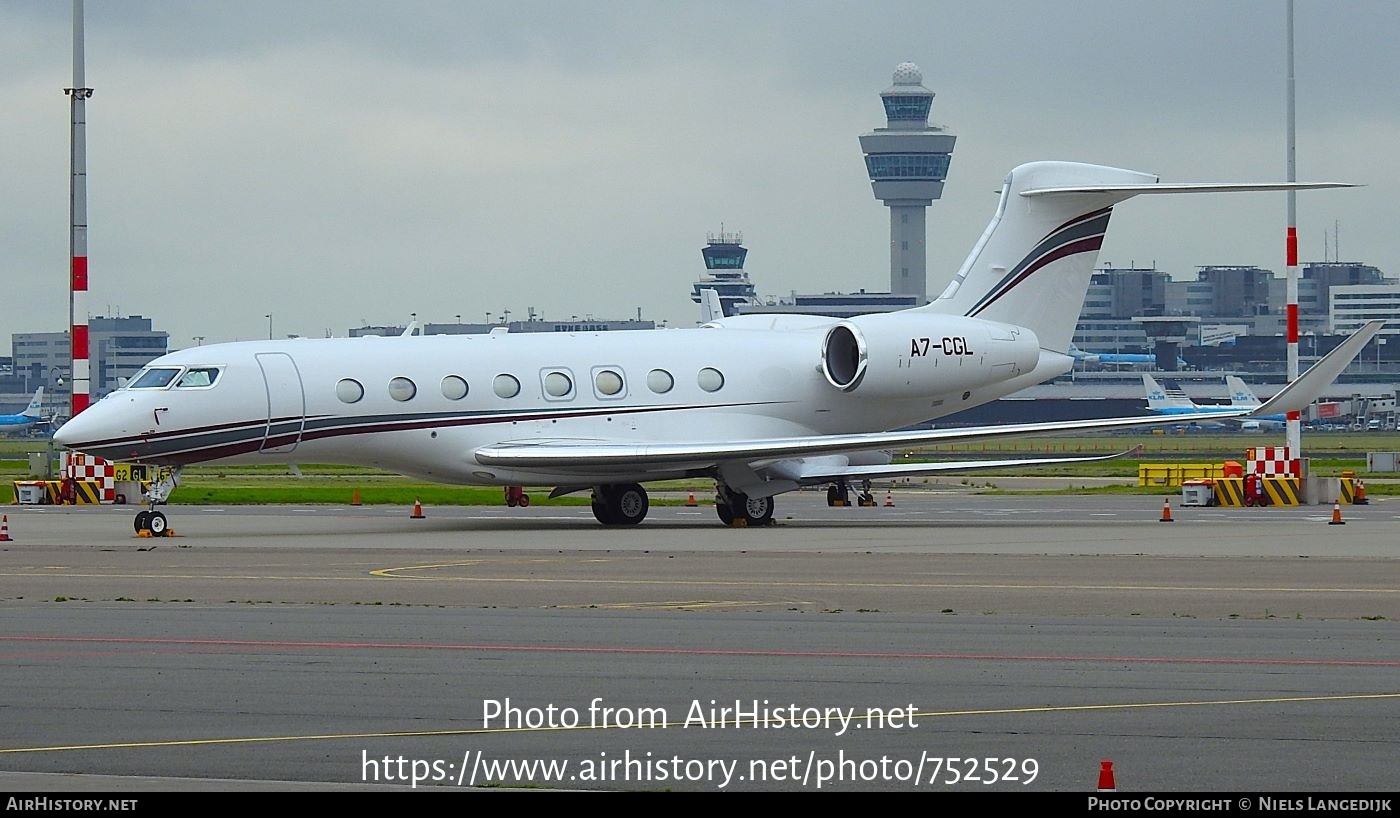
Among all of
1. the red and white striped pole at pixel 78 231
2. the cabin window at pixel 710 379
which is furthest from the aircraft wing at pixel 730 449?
the red and white striped pole at pixel 78 231

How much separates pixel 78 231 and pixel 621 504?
50.2 ft

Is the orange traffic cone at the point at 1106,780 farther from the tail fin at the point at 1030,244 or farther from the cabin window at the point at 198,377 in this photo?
the tail fin at the point at 1030,244

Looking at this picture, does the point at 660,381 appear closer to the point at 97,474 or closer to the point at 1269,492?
the point at 1269,492

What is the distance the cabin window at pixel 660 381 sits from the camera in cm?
3353

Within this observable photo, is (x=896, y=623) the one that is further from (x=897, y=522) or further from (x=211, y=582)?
(x=897, y=522)

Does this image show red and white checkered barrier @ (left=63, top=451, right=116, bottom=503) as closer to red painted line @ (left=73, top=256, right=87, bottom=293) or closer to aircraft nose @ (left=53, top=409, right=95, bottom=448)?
red painted line @ (left=73, top=256, right=87, bottom=293)

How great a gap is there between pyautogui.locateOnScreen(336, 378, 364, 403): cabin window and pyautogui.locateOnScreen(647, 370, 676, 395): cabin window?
17.0 feet

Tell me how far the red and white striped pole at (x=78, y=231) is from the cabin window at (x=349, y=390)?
10878 mm

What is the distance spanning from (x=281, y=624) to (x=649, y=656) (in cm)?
408

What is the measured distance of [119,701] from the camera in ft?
38.6

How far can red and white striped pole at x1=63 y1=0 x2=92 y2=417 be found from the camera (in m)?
40.4

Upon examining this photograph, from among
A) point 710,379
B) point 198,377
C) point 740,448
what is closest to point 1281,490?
point 710,379

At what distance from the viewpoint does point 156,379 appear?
1204 inches
